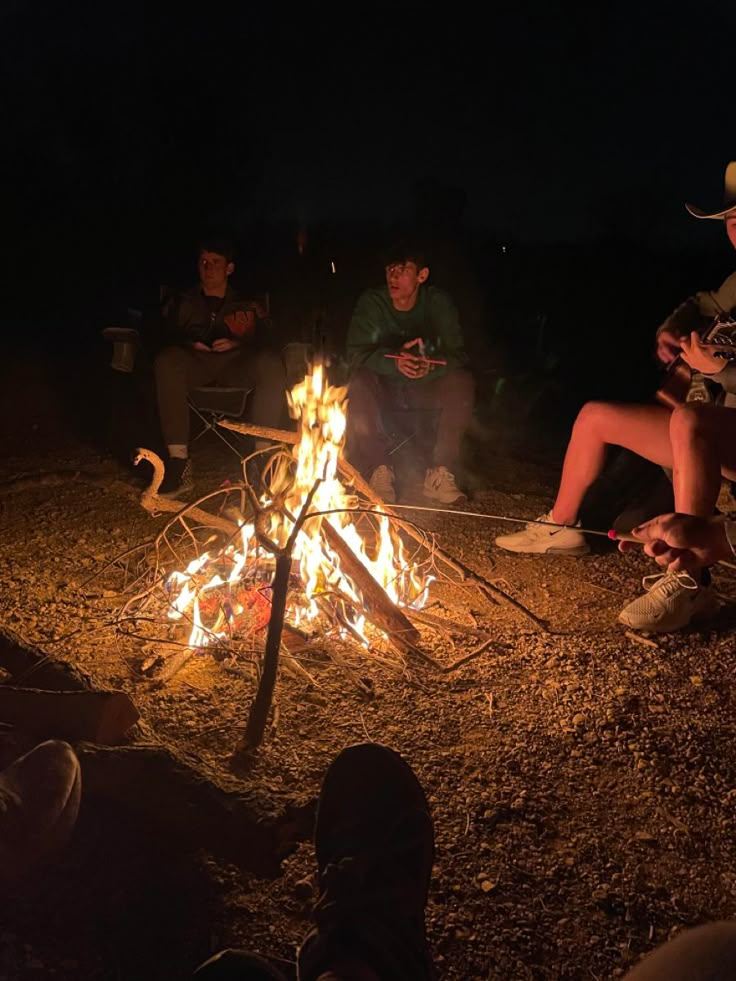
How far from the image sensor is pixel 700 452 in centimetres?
281

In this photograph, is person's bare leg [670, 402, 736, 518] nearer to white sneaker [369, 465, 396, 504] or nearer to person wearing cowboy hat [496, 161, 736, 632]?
person wearing cowboy hat [496, 161, 736, 632]

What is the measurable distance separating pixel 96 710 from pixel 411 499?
3.06 metres

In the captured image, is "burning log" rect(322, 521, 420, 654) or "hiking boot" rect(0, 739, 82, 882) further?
"burning log" rect(322, 521, 420, 654)

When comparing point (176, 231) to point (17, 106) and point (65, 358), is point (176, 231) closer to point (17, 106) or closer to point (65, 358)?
point (17, 106)

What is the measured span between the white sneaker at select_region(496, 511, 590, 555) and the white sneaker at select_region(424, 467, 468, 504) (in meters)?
0.83

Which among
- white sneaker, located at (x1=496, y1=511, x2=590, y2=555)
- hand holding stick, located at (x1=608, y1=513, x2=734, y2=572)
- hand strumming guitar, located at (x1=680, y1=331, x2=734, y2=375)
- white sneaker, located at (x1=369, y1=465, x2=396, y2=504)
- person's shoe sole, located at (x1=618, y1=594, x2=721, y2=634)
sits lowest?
person's shoe sole, located at (x1=618, y1=594, x2=721, y2=634)

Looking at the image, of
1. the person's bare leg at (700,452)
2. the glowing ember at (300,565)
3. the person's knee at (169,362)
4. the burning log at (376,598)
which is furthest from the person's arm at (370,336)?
the person's bare leg at (700,452)

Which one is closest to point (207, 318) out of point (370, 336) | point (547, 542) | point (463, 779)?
point (370, 336)

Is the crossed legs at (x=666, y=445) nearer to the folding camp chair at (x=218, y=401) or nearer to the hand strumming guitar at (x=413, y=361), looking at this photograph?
the hand strumming guitar at (x=413, y=361)

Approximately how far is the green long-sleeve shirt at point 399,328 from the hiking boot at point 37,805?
3.54 metres

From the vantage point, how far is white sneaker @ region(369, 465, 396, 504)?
453 centimetres

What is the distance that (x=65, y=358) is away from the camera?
7953mm

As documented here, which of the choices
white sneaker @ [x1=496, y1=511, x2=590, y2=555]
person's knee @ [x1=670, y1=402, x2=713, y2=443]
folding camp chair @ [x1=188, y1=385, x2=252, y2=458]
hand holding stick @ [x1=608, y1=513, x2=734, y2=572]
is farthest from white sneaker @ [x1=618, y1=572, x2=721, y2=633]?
folding camp chair @ [x1=188, y1=385, x2=252, y2=458]

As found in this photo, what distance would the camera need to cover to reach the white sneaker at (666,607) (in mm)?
3025
